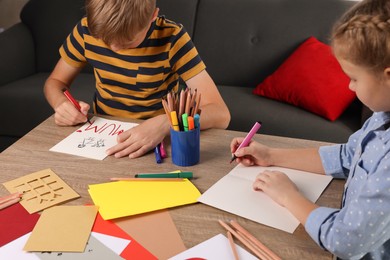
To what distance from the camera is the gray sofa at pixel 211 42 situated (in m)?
2.55

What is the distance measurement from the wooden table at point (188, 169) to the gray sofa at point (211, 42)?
3.86 ft

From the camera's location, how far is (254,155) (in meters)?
1.12

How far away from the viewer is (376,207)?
0.79 m

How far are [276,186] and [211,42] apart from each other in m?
1.88

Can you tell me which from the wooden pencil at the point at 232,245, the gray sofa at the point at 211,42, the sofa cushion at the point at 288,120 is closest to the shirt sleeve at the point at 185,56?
the wooden pencil at the point at 232,245

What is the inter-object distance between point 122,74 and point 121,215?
69cm

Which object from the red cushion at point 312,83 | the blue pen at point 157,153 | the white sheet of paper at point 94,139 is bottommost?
the red cushion at point 312,83

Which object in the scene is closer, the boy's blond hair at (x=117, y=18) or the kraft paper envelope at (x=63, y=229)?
the kraft paper envelope at (x=63, y=229)

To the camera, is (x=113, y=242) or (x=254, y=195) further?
(x=254, y=195)

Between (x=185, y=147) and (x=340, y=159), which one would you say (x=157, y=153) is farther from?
(x=340, y=159)

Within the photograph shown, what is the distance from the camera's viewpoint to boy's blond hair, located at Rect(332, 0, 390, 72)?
78 centimetres

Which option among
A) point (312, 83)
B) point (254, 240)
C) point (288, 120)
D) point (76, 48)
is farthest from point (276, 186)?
point (312, 83)

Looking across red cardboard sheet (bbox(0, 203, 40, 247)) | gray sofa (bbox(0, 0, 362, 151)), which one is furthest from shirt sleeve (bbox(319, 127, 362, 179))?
gray sofa (bbox(0, 0, 362, 151))

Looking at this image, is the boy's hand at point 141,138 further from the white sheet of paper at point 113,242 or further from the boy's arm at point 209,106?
→ the white sheet of paper at point 113,242
